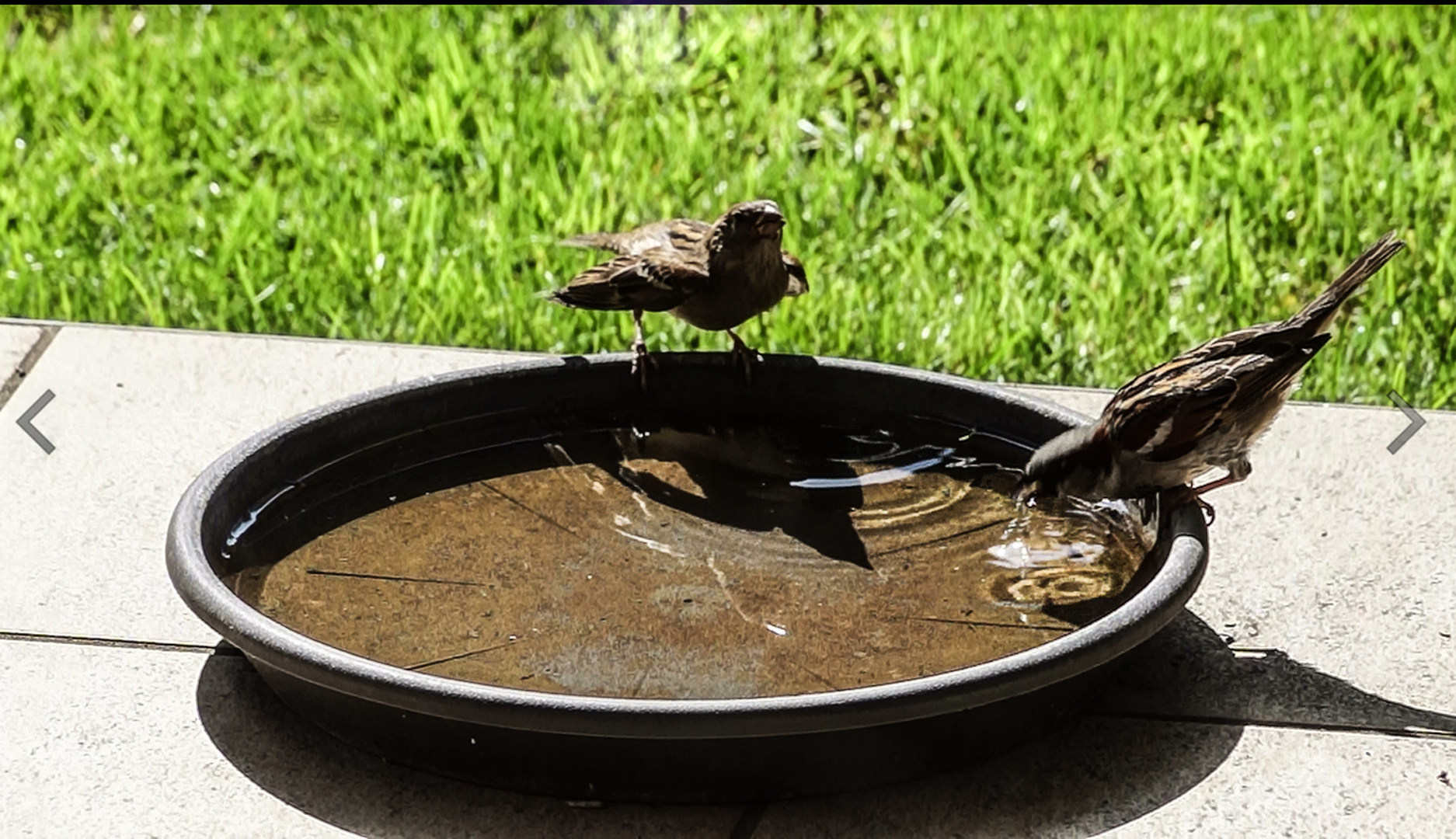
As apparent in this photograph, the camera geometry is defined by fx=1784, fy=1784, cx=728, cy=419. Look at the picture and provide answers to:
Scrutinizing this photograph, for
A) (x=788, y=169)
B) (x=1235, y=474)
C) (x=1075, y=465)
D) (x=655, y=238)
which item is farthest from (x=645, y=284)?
(x=788, y=169)

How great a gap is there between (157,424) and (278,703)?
170 centimetres

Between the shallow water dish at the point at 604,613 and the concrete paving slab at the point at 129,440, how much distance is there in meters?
0.42

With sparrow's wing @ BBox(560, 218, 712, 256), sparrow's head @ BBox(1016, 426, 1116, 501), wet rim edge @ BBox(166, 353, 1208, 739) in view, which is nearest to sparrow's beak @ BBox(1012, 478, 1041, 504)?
sparrow's head @ BBox(1016, 426, 1116, 501)

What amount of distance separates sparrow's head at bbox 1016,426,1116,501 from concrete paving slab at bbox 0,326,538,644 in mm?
2019

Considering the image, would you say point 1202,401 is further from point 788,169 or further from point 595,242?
point 788,169

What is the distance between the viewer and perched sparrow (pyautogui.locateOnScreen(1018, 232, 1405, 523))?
14.0 feet

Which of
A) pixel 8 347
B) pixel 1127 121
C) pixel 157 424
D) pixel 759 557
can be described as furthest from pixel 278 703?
pixel 1127 121

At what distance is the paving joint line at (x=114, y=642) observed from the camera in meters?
4.12

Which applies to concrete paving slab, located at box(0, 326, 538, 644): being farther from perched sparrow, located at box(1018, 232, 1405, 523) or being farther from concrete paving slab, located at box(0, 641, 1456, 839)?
perched sparrow, located at box(1018, 232, 1405, 523)

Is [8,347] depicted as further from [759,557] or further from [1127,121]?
[1127,121]

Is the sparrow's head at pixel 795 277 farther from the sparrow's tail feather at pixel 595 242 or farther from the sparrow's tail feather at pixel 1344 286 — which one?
the sparrow's tail feather at pixel 1344 286

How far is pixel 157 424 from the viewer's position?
5.29 meters

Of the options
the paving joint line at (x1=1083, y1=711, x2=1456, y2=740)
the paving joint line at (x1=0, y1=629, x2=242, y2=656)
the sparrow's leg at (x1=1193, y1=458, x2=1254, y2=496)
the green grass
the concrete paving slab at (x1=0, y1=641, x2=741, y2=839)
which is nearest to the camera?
the concrete paving slab at (x1=0, y1=641, x2=741, y2=839)

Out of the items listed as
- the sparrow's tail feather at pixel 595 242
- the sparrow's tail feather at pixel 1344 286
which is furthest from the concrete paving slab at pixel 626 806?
the sparrow's tail feather at pixel 595 242
